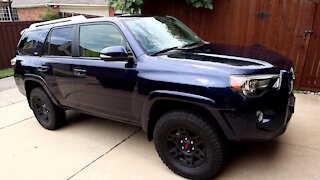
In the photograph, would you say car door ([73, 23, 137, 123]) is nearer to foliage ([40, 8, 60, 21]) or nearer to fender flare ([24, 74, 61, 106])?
fender flare ([24, 74, 61, 106])

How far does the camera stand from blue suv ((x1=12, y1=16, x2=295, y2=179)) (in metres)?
2.58

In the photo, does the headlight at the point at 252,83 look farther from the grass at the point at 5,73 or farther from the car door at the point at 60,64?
the grass at the point at 5,73

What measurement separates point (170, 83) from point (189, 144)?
2.37 feet

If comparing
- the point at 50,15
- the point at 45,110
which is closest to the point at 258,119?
the point at 45,110

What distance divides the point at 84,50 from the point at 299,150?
10.4 feet

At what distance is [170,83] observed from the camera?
9.24 feet

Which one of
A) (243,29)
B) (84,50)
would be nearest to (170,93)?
(84,50)

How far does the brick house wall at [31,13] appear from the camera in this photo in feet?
66.2

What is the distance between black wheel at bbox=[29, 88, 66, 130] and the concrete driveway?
0.45 ft

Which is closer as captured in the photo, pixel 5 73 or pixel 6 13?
pixel 5 73

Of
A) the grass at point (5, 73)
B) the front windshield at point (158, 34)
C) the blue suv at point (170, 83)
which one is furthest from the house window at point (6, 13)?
the front windshield at point (158, 34)

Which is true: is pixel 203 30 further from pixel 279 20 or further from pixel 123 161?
pixel 123 161

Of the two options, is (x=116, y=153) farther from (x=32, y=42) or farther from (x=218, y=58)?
(x=32, y=42)

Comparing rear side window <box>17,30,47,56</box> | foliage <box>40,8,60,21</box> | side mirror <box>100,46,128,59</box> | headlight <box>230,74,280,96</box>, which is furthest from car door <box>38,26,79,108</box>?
foliage <box>40,8,60,21</box>
